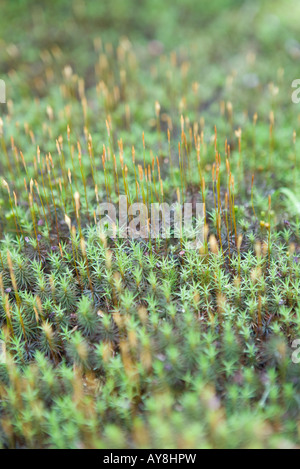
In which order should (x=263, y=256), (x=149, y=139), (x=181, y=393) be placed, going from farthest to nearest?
1. (x=149, y=139)
2. (x=263, y=256)
3. (x=181, y=393)

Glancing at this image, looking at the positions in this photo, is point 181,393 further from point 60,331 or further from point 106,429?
point 60,331

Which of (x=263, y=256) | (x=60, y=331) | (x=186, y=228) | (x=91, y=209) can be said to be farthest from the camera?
(x=91, y=209)

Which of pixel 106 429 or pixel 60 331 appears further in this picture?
pixel 60 331

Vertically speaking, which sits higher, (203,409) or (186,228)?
(186,228)

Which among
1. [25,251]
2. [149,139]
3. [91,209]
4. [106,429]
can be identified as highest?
[149,139]

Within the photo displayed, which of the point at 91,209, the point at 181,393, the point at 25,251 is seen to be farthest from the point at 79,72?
the point at 181,393

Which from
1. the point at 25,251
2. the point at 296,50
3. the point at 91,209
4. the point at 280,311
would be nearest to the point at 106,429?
the point at 280,311
